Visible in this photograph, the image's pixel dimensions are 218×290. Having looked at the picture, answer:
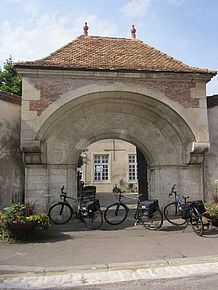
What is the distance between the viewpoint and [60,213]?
8.93 meters

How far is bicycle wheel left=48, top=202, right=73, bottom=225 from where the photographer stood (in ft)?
29.1

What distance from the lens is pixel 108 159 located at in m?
25.7

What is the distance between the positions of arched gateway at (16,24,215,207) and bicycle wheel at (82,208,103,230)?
1.09 meters

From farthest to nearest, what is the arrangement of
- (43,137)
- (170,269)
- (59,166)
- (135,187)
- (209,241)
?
(135,187) → (59,166) → (43,137) → (209,241) → (170,269)

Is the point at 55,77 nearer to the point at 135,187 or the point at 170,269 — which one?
the point at 170,269

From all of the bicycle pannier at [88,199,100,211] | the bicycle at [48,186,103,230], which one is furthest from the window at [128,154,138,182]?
the bicycle pannier at [88,199,100,211]

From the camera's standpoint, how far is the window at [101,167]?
1005 inches

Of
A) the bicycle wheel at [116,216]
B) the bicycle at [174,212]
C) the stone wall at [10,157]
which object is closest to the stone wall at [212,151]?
the bicycle at [174,212]

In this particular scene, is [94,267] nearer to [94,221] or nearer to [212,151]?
[94,221]

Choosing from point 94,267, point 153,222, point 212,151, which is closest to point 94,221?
point 153,222

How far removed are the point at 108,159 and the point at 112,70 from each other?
17351 millimetres

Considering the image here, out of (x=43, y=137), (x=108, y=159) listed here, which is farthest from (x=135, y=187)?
(x=43, y=137)

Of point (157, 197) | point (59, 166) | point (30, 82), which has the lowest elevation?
point (157, 197)

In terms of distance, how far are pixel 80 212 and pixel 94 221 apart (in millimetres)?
798
